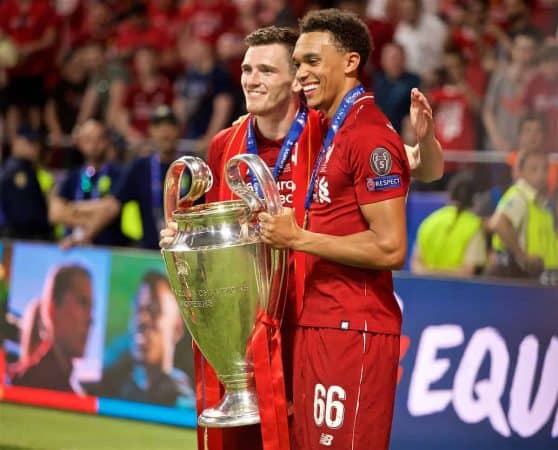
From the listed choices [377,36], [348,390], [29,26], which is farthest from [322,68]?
[29,26]

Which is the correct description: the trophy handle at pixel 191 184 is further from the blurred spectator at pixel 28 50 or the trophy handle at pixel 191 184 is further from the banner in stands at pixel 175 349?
the blurred spectator at pixel 28 50

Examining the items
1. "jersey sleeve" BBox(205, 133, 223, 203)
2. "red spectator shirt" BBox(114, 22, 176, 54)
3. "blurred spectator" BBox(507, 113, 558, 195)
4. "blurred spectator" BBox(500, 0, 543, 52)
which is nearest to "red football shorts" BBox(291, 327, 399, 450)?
"jersey sleeve" BBox(205, 133, 223, 203)

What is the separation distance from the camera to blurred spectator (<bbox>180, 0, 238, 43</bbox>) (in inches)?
544

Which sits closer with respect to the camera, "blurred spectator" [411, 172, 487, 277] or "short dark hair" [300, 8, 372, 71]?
"short dark hair" [300, 8, 372, 71]

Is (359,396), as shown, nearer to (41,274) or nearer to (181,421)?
(181,421)

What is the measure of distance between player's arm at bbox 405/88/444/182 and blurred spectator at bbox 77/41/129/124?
9.10 m

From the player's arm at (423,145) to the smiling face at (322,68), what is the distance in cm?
29

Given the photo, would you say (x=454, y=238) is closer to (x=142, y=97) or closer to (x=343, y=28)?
(x=343, y=28)

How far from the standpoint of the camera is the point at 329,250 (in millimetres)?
4812

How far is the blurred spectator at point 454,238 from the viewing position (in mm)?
9289

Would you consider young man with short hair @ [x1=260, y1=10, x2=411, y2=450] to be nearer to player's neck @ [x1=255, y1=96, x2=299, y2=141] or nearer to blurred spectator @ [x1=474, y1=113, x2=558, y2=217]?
player's neck @ [x1=255, y1=96, x2=299, y2=141]

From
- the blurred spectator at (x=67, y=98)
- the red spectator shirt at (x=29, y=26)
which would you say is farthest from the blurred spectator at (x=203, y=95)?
the red spectator shirt at (x=29, y=26)

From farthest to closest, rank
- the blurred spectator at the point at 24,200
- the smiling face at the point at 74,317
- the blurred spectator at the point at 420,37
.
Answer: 1. the blurred spectator at the point at 420,37
2. the blurred spectator at the point at 24,200
3. the smiling face at the point at 74,317

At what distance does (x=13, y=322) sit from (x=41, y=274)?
475 millimetres
